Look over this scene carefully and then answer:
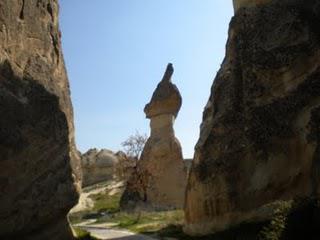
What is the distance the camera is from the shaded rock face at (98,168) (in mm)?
59781

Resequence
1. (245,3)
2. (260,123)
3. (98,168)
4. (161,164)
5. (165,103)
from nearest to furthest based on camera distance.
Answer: (260,123) < (245,3) < (161,164) < (165,103) < (98,168)

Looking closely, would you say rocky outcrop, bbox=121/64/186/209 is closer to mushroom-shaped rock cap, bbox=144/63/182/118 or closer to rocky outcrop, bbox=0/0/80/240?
mushroom-shaped rock cap, bbox=144/63/182/118

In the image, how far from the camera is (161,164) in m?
35.2

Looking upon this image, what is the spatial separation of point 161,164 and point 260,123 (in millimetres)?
18578

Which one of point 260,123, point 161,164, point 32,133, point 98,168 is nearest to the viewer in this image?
point 32,133

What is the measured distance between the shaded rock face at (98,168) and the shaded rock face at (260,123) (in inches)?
1636

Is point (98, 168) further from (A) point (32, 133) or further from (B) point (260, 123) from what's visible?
(A) point (32, 133)

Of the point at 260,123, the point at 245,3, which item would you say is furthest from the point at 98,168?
the point at 260,123

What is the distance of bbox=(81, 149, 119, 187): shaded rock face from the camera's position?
59.8 m

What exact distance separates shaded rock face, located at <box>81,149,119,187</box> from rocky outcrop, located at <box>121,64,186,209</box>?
24055 millimetres

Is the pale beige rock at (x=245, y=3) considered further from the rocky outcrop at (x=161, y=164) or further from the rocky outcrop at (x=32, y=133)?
the rocky outcrop at (x=161, y=164)

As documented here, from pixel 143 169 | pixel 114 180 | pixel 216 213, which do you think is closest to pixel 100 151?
pixel 114 180

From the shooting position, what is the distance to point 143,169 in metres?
35.6

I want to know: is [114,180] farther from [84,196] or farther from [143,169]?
[143,169]
